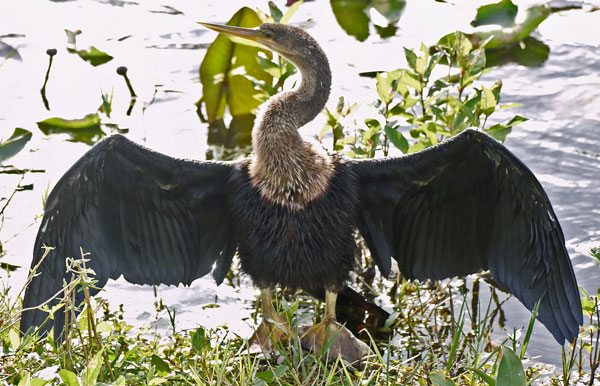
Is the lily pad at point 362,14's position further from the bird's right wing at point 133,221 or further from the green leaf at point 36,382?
the green leaf at point 36,382

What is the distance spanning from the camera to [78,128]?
6414mm

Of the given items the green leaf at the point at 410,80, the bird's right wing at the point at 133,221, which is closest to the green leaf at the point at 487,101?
the green leaf at the point at 410,80

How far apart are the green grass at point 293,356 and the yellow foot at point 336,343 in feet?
0.16

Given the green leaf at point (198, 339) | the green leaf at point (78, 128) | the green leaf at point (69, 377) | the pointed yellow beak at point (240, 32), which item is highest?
the pointed yellow beak at point (240, 32)

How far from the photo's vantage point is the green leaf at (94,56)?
726 cm

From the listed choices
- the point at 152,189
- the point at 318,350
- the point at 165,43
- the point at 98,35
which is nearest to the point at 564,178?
the point at 318,350

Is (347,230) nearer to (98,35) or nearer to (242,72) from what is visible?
(242,72)

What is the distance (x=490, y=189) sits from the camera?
3963 mm

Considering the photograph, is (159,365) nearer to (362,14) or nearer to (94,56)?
(94,56)

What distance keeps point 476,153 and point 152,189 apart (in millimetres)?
1474

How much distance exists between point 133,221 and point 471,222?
1566mm

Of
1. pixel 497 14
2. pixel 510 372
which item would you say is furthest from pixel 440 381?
pixel 497 14

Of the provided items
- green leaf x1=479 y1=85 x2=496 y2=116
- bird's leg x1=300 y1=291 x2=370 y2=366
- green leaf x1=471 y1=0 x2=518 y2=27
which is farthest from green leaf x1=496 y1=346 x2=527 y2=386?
green leaf x1=471 y1=0 x2=518 y2=27

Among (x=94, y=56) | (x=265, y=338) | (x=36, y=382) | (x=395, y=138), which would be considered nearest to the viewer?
(x=36, y=382)
